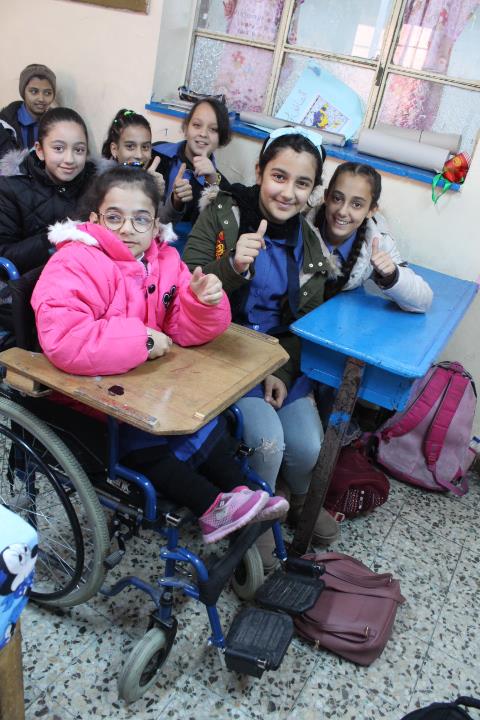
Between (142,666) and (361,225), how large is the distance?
1.54 m

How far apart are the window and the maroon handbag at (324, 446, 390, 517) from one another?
5.16 feet

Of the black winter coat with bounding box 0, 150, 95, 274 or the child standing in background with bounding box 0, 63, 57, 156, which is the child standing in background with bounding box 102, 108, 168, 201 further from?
the child standing in background with bounding box 0, 63, 57, 156

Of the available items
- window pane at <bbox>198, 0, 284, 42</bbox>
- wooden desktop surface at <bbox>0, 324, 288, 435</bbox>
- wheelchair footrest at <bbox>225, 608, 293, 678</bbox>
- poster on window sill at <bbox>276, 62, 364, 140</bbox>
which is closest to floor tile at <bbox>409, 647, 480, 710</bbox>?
wheelchair footrest at <bbox>225, 608, 293, 678</bbox>

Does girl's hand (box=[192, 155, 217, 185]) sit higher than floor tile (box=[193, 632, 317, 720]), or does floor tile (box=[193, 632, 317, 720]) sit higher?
girl's hand (box=[192, 155, 217, 185])

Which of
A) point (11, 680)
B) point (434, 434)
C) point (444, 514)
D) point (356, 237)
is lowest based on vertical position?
point (444, 514)

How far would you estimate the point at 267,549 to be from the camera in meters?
1.73

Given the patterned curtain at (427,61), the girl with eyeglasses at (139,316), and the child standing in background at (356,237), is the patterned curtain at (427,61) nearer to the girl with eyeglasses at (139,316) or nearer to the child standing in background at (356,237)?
the child standing in background at (356,237)

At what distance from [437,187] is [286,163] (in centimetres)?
100

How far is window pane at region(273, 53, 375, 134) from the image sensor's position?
9.04 feet

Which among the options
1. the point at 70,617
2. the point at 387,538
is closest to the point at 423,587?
the point at 387,538

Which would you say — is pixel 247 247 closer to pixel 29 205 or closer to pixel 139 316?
pixel 139 316

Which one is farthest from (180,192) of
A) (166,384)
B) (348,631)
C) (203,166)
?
(348,631)

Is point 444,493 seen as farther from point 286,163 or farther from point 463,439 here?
point 286,163

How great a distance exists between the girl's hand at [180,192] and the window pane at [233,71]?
954mm
